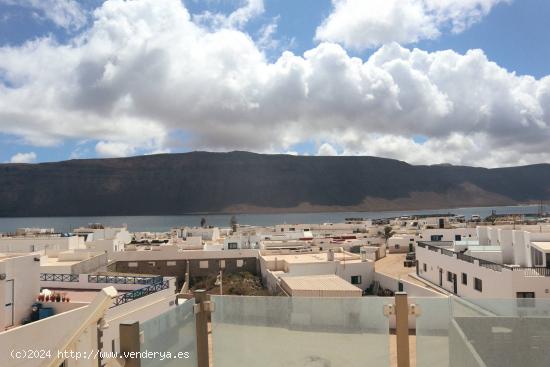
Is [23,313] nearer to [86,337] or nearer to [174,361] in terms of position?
[86,337]

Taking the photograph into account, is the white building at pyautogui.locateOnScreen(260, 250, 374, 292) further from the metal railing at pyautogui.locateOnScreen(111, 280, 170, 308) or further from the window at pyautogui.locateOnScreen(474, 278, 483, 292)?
the metal railing at pyautogui.locateOnScreen(111, 280, 170, 308)

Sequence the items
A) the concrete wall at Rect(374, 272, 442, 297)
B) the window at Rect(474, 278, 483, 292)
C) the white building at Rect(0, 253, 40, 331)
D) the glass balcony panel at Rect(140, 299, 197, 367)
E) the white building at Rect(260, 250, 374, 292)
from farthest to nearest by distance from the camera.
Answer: the white building at Rect(260, 250, 374, 292) → the concrete wall at Rect(374, 272, 442, 297) → the window at Rect(474, 278, 483, 292) → the white building at Rect(0, 253, 40, 331) → the glass balcony panel at Rect(140, 299, 197, 367)

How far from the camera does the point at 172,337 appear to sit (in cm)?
412

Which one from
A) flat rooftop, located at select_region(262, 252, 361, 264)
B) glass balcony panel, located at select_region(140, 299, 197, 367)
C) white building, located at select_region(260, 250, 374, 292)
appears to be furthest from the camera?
flat rooftop, located at select_region(262, 252, 361, 264)

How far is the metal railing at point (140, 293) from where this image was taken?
13418 mm

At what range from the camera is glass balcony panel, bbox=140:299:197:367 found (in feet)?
12.8

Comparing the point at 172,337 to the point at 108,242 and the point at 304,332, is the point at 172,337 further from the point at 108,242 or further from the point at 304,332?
the point at 108,242

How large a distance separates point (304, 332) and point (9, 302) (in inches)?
434

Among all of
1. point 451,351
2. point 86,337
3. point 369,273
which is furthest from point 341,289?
point 451,351

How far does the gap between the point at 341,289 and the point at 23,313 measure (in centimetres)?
1129

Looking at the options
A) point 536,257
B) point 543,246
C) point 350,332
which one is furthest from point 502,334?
point 536,257

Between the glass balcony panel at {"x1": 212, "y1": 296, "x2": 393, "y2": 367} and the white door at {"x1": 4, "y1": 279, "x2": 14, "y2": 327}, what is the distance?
10312 mm

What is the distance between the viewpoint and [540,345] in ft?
12.9

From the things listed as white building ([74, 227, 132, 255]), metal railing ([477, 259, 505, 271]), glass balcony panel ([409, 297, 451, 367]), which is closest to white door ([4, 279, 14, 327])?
glass balcony panel ([409, 297, 451, 367])
